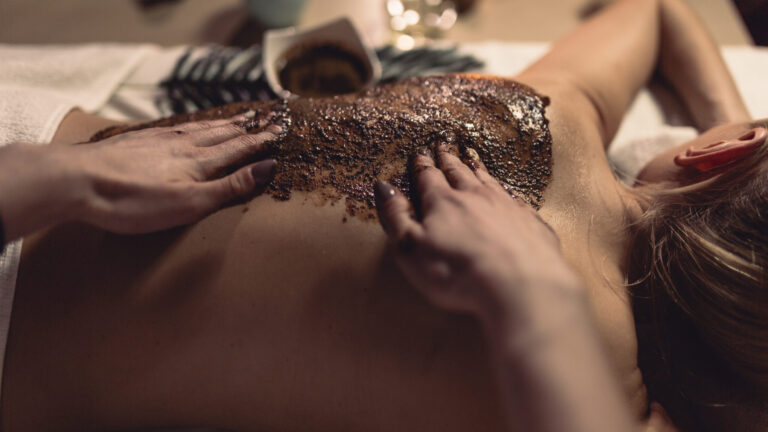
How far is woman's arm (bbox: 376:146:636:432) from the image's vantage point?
0.48 metres

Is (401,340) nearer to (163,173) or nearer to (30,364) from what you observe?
(163,173)

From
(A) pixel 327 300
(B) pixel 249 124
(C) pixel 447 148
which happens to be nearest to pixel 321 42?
(B) pixel 249 124

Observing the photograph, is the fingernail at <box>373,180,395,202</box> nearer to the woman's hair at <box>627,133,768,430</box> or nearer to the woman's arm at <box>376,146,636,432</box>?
the woman's arm at <box>376,146,636,432</box>

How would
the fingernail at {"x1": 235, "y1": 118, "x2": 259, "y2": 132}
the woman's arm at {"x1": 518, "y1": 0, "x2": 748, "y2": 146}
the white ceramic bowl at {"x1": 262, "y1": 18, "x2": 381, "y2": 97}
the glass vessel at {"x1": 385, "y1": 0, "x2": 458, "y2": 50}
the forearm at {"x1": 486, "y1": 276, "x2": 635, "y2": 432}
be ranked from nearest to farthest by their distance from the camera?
the forearm at {"x1": 486, "y1": 276, "x2": 635, "y2": 432}, the fingernail at {"x1": 235, "y1": 118, "x2": 259, "y2": 132}, the woman's arm at {"x1": 518, "y1": 0, "x2": 748, "y2": 146}, the white ceramic bowl at {"x1": 262, "y1": 18, "x2": 381, "y2": 97}, the glass vessel at {"x1": 385, "y1": 0, "x2": 458, "y2": 50}

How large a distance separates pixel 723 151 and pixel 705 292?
22 centimetres

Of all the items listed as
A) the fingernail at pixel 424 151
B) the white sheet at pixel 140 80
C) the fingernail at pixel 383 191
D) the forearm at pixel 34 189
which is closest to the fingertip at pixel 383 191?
the fingernail at pixel 383 191

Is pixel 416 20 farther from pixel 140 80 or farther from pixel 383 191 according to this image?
pixel 383 191

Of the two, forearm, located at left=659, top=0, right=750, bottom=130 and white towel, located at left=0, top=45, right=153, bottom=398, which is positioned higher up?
white towel, located at left=0, top=45, right=153, bottom=398

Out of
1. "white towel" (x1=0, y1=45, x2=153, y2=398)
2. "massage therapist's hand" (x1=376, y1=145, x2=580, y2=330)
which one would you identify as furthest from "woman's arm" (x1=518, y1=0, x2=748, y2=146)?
"white towel" (x1=0, y1=45, x2=153, y2=398)

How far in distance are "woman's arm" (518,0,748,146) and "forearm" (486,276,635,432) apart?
534 mm

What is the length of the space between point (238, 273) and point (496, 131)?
445mm

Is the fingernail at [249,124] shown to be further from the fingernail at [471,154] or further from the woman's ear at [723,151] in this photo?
the woman's ear at [723,151]

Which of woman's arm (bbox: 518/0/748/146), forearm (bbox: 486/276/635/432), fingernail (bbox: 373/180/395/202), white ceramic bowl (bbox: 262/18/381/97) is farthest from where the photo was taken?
white ceramic bowl (bbox: 262/18/381/97)

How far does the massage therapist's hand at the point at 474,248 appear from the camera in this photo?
0.51m
